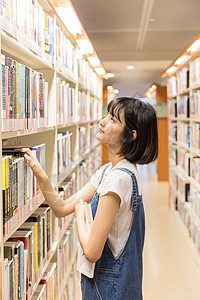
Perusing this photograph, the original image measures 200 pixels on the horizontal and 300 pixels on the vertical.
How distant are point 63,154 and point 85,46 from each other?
4.25ft

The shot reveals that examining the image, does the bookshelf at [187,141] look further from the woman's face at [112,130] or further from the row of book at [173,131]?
the woman's face at [112,130]

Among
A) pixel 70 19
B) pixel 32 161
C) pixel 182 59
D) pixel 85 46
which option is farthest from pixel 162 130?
pixel 32 161

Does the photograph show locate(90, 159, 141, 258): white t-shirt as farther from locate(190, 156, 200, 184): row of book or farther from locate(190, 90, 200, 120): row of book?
locate(190, 156, 200, 184): row of book

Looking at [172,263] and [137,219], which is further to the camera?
[172,263]

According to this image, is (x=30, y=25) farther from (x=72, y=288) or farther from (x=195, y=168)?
(x=195, y=168)

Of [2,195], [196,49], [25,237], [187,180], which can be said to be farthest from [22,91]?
[187,180]

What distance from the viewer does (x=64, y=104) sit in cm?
282

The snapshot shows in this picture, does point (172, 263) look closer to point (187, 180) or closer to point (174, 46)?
point (187, 180)

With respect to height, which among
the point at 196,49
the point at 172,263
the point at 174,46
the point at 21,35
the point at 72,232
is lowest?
the point at 172,263

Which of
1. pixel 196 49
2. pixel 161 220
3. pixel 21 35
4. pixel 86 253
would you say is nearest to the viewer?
pixel 86 253

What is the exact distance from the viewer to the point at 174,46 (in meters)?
7.45

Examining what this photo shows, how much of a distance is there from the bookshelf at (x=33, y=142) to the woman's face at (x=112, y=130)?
34 cm

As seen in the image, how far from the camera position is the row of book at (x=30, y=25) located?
4.70ft

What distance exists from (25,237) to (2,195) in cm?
41
